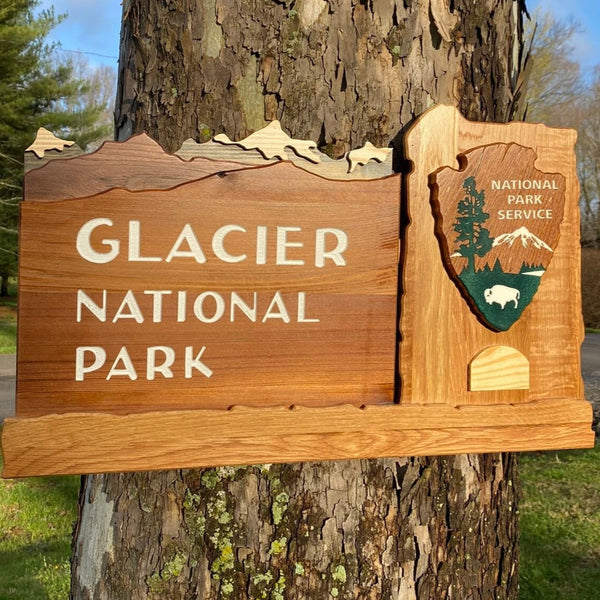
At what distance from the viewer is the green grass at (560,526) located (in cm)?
309

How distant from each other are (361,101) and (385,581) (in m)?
1.00

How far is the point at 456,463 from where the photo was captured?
4.57 ft

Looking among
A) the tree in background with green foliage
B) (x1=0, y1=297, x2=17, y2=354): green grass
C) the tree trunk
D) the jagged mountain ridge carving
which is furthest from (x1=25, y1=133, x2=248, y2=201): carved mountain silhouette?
the tree in background with green foliage

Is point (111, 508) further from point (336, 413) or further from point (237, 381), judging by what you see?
point (336, 413)

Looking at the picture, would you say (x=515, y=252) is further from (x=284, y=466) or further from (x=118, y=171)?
→ (x=118, y=171)

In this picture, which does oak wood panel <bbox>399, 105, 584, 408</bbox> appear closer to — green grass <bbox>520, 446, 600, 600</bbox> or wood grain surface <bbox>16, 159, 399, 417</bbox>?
wood grain surface <bbox>16, 159, 399, 417</bbox>

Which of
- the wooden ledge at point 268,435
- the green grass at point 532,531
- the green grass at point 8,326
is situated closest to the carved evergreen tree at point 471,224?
the wooden ledge at point 268,435

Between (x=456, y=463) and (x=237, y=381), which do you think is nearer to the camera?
(x=237, y=381)

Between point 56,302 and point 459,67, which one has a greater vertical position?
point 459,67

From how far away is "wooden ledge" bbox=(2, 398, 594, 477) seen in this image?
3.70 feet

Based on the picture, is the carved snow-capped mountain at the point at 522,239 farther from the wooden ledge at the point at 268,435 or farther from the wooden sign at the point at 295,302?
the wooden ledge at the point at 268,435

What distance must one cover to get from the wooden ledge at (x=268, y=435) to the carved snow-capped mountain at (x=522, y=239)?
33 centimetres

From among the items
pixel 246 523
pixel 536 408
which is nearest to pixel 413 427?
pixel 536 408

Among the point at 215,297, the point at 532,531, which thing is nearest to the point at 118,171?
the point at 215,297
